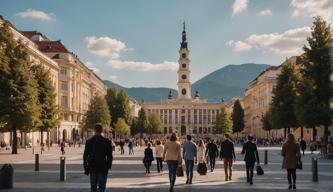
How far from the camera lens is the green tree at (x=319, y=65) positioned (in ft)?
166

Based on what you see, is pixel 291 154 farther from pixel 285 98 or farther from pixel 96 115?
pixel 96 115

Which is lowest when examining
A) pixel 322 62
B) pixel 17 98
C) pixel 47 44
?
pixel 17 98

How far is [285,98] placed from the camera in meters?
74.1

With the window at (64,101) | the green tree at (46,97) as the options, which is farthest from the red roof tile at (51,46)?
the green tree at (46,97)

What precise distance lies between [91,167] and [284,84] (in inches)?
2517

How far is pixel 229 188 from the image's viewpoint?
18.8 m

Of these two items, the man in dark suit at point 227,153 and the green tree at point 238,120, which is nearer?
the man in dark suit at point 227,153

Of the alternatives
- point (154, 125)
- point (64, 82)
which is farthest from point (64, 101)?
point (154, 125)

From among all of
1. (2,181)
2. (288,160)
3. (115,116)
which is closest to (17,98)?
(2,181)

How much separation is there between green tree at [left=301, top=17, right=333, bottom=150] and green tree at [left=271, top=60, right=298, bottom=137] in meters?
21.8

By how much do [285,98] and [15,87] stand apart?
1485 inches

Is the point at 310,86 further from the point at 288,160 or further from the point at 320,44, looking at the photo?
the point at 288,160

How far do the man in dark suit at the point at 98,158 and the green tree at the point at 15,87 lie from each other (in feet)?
128

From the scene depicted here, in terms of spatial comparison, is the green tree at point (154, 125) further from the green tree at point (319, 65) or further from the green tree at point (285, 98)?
the green tree at point (319, 65)
